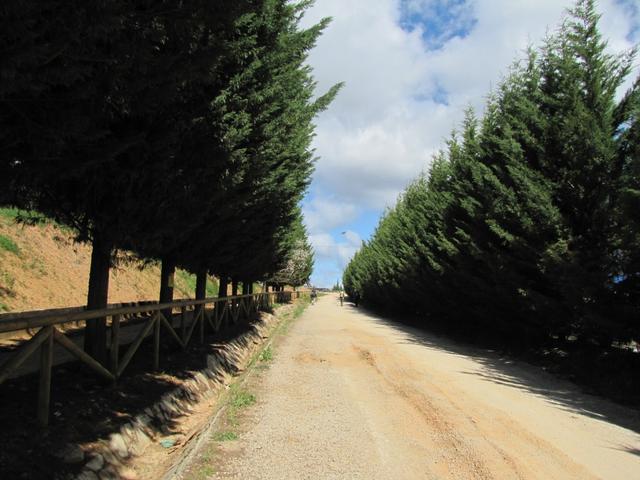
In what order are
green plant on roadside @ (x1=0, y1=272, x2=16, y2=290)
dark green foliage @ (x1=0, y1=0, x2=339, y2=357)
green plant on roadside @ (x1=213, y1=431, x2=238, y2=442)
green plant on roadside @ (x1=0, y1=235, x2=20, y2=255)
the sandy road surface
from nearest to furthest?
dark green foliage @ (x1=0, y1=0, x2=339, y2=357) → the sandy road surface → green plant on roadside @ (x1=213, y1=431, x2=238, y2=442) → green plant on roadside @ (x1=0, y1=272, x2=16, y2=290) → green plant on roadside @ (x1=0, y1=235, x2=20, y2=255)

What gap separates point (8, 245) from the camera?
64.1 feet

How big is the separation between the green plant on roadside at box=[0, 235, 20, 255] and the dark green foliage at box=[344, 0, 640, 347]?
17523 mm

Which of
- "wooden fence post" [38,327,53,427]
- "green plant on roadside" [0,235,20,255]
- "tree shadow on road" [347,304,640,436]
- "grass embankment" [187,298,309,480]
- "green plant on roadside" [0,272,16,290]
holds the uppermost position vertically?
"green plant on roadside" [0,235,20,255]

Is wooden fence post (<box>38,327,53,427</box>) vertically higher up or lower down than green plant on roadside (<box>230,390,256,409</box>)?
higher up

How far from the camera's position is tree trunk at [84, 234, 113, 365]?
6.88 m

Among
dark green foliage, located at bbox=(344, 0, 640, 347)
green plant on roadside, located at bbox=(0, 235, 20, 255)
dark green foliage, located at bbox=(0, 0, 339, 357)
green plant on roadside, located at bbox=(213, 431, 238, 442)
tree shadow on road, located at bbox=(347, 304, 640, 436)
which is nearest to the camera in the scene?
dark green foliage, located at bbox=(0, 0, 339, 357)

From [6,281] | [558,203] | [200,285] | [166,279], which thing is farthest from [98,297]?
[6,281]

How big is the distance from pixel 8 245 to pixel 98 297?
15.6 meters

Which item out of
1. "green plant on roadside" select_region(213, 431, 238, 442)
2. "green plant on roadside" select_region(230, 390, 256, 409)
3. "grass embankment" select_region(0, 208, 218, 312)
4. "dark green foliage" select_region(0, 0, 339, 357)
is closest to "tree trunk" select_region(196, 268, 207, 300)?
"grass embankment" select_region(0, 208, 218, 312)

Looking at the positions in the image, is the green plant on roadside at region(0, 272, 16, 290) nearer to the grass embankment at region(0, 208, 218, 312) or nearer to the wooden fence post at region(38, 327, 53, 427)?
the grass embankment at region(0, 208, 218, 312)

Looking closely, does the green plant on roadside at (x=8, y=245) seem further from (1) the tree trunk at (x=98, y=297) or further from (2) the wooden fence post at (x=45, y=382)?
(2) the wooden fence post at (x=45, y=382)

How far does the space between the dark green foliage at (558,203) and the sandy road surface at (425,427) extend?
2262 mm

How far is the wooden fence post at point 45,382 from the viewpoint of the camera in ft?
14.8

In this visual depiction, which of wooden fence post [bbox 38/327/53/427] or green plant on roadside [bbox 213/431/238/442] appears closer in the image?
wooden fence post [bbox 38/327/53/427]
